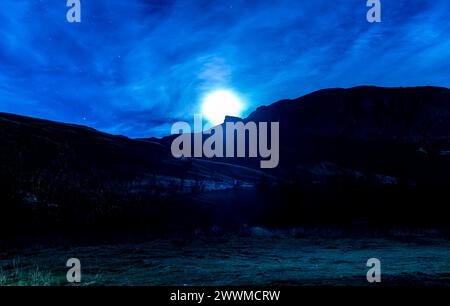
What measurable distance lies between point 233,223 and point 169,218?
7.16 metres

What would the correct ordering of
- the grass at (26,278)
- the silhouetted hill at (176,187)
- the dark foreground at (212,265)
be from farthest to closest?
the silhouetted hill at (176,187)
the dark foreground at (212,265)
the grass at (26,278)

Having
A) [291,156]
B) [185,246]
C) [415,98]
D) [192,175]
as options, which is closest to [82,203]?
[185,246]

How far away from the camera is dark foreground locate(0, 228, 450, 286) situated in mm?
11453

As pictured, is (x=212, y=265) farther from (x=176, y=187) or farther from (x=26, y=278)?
(x=176, y=187)

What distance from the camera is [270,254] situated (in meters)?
20.5

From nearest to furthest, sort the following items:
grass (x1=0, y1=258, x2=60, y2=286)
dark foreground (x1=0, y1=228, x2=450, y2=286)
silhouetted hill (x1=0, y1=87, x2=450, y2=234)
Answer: grass (x1=0, y1=258, x2=60, y2=286) → dark foreground (x1=0, y1=228, x2=450, y2=286) → silhouetted hill (x1=0, y1=87, x2=450, y2=234)

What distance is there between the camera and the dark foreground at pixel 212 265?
451 inches

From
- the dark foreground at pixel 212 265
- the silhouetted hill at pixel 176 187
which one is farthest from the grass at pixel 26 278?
the silhouetted hill at pixel 176 187

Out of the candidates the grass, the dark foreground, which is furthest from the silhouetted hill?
the grass

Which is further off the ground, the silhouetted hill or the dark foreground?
the silhouetted hill

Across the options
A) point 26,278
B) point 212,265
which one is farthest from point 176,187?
point 26,278

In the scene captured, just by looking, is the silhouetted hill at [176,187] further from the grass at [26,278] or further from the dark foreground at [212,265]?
the grass at [26,278]

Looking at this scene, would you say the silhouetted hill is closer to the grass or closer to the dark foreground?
the dark foreground

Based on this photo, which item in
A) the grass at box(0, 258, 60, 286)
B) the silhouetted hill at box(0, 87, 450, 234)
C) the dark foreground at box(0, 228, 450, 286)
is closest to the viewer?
the grass at box(0, 258, 60, 286)
